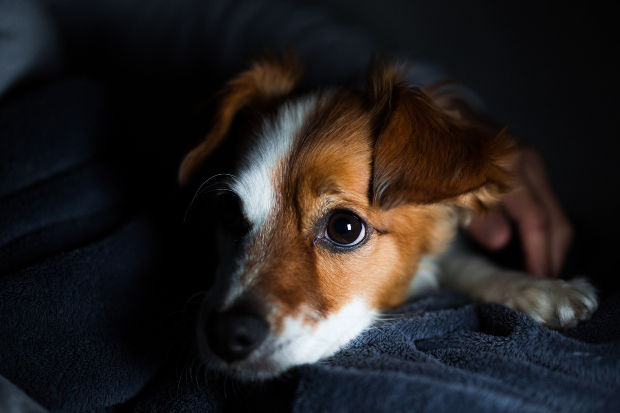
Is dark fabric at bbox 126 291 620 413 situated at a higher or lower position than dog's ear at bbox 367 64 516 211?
lower

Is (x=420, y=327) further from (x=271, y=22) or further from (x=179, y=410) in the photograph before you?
(x=271, y=22)

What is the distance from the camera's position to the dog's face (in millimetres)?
965

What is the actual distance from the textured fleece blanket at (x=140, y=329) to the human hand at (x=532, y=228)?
1.06 feet

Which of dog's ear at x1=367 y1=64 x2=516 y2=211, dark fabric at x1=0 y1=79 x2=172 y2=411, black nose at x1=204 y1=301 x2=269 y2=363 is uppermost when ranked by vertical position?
dog's ear at x1=367 y1=64 x2=516 y2=211

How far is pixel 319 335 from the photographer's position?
101cm

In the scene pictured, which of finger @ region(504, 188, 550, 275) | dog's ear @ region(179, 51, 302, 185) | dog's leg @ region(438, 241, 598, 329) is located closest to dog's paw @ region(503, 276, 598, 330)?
dog's leg @ region(438, 241, 598, 329)

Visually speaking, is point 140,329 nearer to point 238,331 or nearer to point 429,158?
point 238,331

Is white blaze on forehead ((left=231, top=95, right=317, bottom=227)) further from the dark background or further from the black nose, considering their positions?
the dark background

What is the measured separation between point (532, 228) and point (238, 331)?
1091 mm

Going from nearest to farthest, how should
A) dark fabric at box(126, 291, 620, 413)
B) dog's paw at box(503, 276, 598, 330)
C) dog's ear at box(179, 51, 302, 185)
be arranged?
dark fabric at box(126, 291, 620, 413) → dog's paw at box(503, 276, 598, 330) → dog's ear at box(179, 51, 302, 185)

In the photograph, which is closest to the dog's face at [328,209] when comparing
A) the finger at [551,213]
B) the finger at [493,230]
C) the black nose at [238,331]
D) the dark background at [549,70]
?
the black nose at [238,331]

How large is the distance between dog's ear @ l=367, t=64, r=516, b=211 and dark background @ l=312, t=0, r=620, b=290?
926mm

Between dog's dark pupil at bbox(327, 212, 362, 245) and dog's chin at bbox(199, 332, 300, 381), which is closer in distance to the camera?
dog's chin at bbox(199, 332, 300, 381)

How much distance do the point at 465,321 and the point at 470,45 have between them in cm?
183
